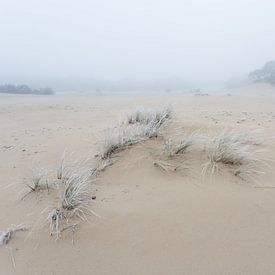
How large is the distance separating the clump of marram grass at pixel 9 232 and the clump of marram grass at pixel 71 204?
18cm

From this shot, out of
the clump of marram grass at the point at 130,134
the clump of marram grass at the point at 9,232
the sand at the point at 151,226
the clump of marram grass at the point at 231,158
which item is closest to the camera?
the sand at the point at 151,226

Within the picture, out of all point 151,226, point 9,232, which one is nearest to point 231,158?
point 151,226

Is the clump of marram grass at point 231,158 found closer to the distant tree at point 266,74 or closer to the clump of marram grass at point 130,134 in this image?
the clump of marram grass at point 130,134

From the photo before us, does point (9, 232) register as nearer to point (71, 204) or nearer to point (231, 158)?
point (71, 204)

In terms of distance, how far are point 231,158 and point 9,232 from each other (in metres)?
1.79

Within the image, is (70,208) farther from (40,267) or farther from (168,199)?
(168,199)

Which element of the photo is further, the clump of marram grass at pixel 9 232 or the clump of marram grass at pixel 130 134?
Result: the clump of marram grass at pixel 130 134

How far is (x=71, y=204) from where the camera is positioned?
8.13ft

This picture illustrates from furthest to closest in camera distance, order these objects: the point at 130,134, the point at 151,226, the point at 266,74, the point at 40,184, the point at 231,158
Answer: the point at 266,74 < the point at 130,134 < the point at 231,158 < the point at 40,184 < the point at 151,226

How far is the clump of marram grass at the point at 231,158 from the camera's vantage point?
117 inches

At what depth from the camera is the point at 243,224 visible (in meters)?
2.34

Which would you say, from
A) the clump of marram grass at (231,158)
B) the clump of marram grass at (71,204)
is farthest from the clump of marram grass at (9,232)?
the clump of marram grass at (231,158)

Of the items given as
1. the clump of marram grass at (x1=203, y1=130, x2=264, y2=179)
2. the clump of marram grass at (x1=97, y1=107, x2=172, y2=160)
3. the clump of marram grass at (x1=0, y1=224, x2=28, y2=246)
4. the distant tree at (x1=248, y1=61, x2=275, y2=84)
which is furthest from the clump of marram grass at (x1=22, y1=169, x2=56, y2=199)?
the distant tree at (x1=248, y1=61, x2=275, y2=84)

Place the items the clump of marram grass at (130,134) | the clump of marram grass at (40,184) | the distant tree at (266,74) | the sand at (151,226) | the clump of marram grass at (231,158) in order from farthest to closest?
the distant tree at (266,74) → the clump of marram grass at (130,134) → the clump of marram grass at (231,158) → the clump of marram grass at (40,184) → the sand at (151,226)
